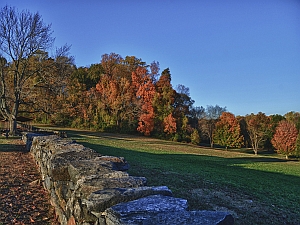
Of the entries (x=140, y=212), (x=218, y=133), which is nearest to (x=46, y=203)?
(x=140, y=212)

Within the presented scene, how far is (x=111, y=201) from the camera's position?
2.88 metres

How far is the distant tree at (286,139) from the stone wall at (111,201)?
4467 cm

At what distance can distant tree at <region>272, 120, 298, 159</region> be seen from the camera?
1710 inches

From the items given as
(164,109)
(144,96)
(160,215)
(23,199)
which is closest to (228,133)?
(164,109)

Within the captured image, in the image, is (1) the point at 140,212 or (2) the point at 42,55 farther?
(2) the point at 42,55

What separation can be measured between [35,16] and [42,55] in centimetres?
303

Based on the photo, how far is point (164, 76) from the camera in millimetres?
46906

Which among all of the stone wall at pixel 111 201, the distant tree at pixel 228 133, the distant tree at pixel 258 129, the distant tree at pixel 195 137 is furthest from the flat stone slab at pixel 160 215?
the distant tree at pixel 258 129

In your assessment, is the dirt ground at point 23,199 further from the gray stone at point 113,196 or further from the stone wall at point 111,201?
the gray stone at point 113,196

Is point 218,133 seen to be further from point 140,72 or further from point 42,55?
point 42,55

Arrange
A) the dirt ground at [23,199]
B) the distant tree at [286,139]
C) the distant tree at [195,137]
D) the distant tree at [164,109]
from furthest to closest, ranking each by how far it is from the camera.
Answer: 1. the distant tree at [195,137]
2. the distant tree at [164,109]
3. the distant tree at [286,139]
4. the dirt ground at [23,199]

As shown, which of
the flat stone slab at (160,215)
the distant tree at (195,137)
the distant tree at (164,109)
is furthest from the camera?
the distant tree at (195,137)

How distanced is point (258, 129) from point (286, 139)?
7.62m

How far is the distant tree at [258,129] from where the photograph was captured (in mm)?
50344
